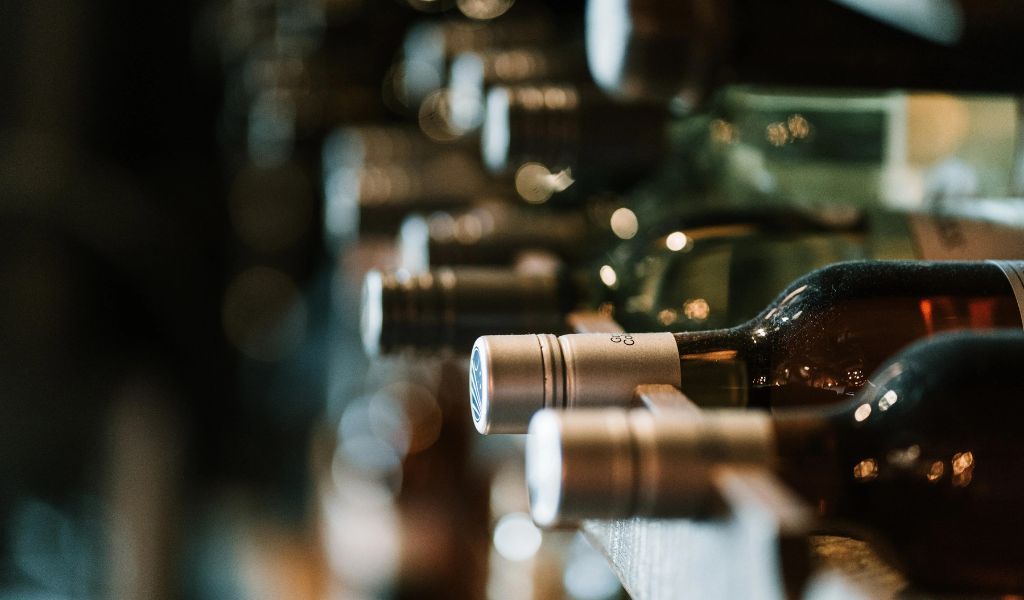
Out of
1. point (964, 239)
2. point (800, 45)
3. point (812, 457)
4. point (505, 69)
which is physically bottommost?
point (812, 457)

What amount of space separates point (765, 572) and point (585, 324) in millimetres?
205

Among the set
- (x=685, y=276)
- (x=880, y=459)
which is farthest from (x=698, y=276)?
(x=880, y=459)

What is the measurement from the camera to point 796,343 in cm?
36

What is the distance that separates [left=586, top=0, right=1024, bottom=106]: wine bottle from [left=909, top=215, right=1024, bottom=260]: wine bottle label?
67 millimetres

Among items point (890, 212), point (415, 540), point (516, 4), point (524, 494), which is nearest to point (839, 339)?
point (890, 212)

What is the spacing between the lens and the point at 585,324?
0.41 m

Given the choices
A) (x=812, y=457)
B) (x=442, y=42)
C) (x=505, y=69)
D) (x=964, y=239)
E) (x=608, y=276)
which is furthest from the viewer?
(x=442, y=42)

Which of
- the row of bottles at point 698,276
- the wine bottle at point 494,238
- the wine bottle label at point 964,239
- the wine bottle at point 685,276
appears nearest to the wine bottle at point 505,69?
the row of bottles at point 698,276

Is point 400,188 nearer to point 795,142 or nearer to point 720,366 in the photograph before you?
point 795,142

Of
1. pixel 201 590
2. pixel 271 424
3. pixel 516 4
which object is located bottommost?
pixel 201 590

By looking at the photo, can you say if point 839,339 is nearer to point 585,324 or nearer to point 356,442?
point 585,324

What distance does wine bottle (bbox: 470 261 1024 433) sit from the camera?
1.05 feet

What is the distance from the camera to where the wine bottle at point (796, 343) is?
12.6 inches

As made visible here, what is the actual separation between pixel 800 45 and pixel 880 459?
0.27 m
